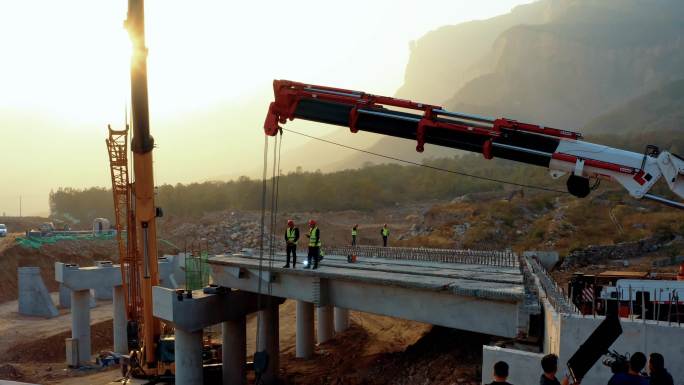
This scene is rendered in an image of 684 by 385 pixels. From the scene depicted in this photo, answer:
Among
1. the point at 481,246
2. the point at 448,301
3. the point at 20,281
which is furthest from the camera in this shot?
the point at 481,246

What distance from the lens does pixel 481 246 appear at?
38.3 metres

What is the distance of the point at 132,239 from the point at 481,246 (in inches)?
1060

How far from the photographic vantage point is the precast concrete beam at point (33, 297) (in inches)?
1347

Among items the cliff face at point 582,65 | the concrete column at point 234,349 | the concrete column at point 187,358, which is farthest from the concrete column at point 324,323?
the cliff face at point 582,65

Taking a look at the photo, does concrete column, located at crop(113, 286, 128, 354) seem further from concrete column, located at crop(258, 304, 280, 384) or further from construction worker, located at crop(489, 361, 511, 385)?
construction worker, located at crop(489, 361, 511, 385)

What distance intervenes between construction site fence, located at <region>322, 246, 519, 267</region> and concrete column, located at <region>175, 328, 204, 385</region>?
7455 mm

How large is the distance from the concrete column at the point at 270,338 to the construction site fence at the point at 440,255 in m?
3.70

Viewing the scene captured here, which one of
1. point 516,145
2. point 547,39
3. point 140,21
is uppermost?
point 547,39

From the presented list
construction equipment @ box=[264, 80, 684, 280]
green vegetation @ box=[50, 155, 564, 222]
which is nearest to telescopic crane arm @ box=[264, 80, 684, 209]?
construction equipment @ box=[264, 80, 684, 280]

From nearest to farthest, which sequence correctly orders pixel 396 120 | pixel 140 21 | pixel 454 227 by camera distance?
pixel 396 120
pixel 140 21
pixel 454 227

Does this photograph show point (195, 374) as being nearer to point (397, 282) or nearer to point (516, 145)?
point (397, 282)

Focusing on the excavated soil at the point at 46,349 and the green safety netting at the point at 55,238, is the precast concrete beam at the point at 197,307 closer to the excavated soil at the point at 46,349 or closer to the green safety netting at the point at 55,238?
the excavated soil at the point at 46,349

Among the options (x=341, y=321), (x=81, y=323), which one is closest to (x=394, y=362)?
(x=341, y=321)

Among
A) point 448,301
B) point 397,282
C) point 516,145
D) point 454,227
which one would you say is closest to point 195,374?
A: point 397,282
